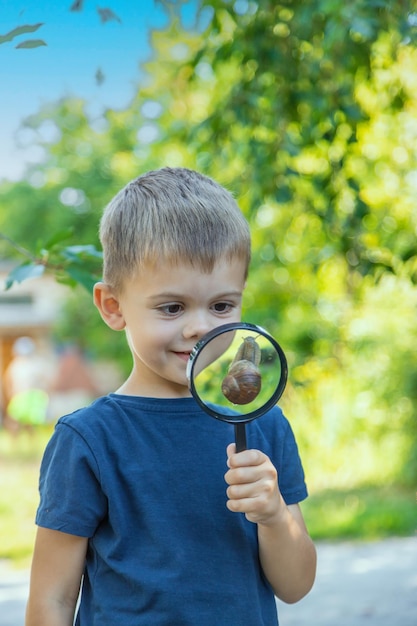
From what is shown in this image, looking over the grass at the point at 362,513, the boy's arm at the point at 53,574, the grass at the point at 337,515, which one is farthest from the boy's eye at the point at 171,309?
the grass at the point at 362,513

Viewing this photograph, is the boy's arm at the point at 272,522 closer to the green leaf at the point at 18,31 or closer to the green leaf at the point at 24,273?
the green leaf at the point at 24,273

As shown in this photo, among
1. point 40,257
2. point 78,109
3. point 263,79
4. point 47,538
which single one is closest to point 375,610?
point 263,79

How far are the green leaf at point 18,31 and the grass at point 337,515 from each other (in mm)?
4483

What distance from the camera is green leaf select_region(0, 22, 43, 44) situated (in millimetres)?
1958

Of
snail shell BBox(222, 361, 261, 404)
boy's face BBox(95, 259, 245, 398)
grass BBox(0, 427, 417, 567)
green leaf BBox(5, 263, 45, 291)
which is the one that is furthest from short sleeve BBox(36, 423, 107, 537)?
grass BBox(0, 427, 417, 567)

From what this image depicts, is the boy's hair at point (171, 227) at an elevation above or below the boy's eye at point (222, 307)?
above

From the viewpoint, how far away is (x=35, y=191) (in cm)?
1823

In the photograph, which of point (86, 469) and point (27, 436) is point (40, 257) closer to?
point (86, 469)

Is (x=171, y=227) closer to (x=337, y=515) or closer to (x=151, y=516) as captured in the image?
(x=151, y=516)

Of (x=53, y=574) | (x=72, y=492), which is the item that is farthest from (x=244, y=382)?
(x=53, y=574)

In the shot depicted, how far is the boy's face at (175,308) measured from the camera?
1.52 m

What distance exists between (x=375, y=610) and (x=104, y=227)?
3389 millimetres

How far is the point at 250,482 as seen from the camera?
1.42 metres

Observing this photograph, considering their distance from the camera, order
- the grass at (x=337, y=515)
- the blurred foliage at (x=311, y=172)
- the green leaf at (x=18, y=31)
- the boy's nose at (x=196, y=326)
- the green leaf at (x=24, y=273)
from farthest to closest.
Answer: the grass at (x=337, y=515) < the blurred foliage at (x=311, y=172) < the green leaf at (x=24, y=273) < the green leaf at (x=18, y=31) < the boy's nose at (x=196, y=326)
